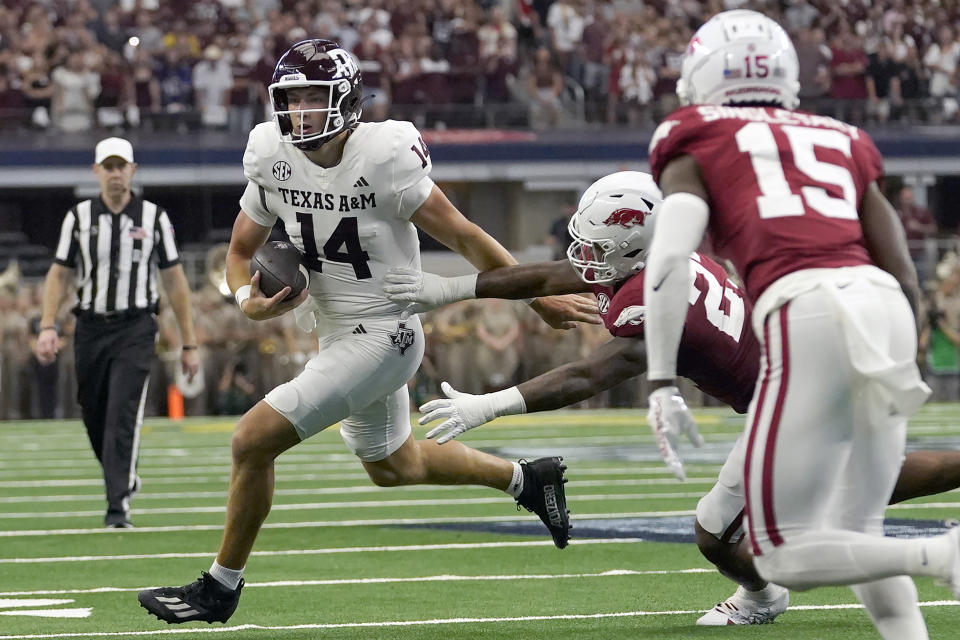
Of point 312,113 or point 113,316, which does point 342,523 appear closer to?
point 113,316

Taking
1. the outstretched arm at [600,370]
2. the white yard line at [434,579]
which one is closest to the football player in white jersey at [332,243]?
the outstretched arm at [600,370]

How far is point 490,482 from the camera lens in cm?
568

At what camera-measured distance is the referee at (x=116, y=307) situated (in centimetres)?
777

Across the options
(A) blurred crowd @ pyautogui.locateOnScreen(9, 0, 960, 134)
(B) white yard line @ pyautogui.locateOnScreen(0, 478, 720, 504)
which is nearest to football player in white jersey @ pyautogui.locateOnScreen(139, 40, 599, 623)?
(B) white yard line @ pyautogui.locateOnScreen(0, 478, 720, 504)

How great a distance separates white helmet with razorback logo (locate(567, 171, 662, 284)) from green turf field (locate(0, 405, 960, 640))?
3.24 ft

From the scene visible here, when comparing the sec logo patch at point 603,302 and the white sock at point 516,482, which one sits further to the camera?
the white sock at point 516,482

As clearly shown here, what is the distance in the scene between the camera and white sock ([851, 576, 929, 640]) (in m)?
3.33


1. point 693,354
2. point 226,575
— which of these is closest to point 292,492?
point 226,575

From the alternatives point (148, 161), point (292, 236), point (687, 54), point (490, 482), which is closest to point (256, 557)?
point (490, 482)

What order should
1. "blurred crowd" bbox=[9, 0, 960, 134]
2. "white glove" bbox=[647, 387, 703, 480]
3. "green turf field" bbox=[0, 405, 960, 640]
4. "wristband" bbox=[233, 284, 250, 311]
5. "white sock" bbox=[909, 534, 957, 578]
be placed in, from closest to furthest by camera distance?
"white sock" bbox=[909, 534, 957, 578], "white glove" bbox=[647, 387, 703, 480], "green turf field" bbox=[0, 405, 960, 640], "wristband" bbox=[233, 284, 250, 311], "blurred crowd" bbox=[9, 0, 960, 134]

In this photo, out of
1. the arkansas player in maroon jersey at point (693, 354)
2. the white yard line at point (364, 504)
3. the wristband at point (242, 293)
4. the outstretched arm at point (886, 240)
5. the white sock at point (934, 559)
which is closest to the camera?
the white sock at point (934, 559)

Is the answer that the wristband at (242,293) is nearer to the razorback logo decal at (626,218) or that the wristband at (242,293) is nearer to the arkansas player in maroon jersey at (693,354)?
the arkansas player in maroon jersey at (693,354)

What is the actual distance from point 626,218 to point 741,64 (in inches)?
47.8

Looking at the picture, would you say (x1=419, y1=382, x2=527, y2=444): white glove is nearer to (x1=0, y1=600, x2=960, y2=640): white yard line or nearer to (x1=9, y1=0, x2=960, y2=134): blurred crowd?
(x1=0, y1=600, x2=960, y2=640): white yard line
